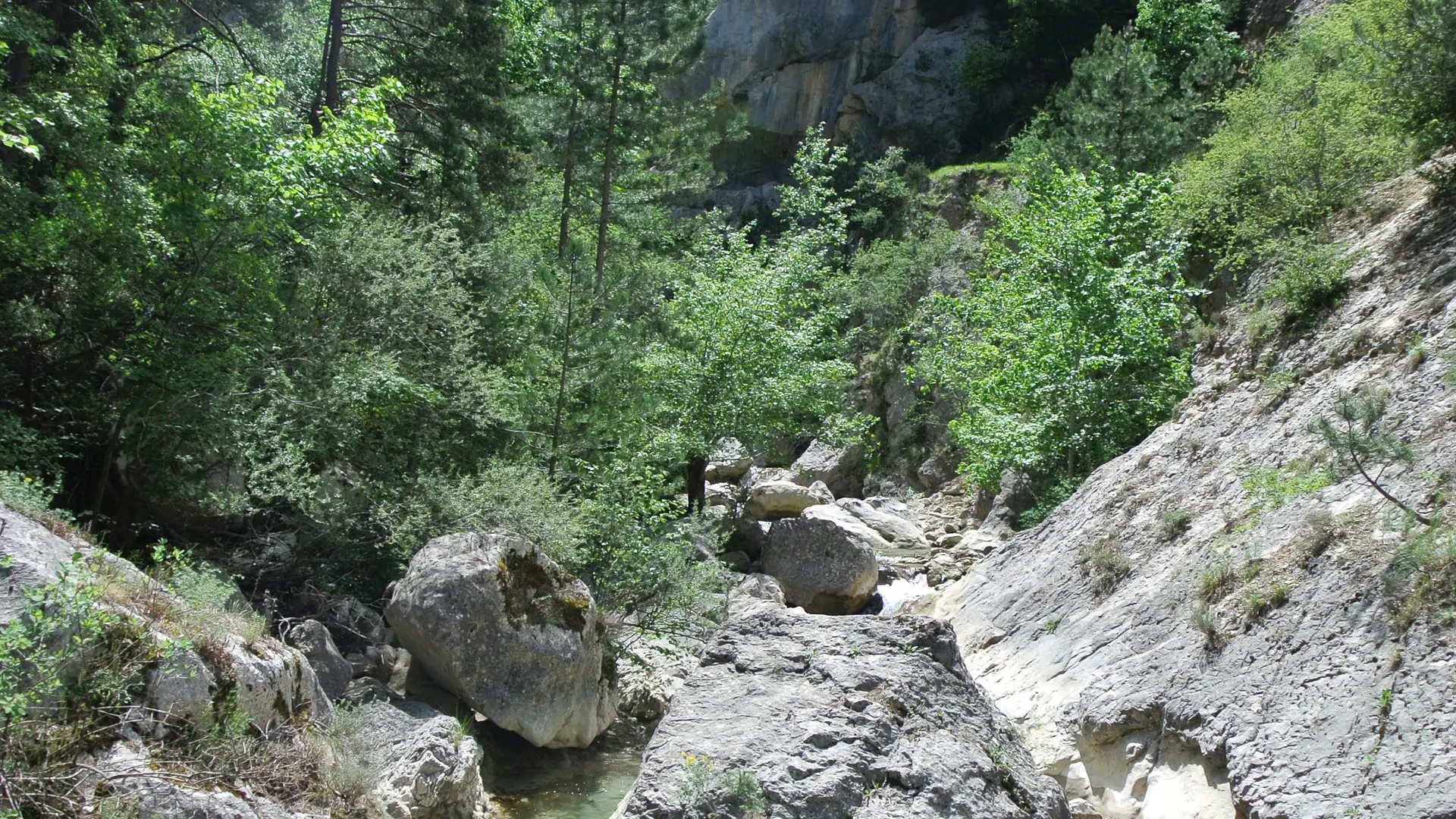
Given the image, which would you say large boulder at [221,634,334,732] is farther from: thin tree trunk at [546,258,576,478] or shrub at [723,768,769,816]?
thin tree trunk at [546,258,576,478]

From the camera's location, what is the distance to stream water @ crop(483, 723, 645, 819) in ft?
31.8

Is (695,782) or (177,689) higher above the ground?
(695,782)

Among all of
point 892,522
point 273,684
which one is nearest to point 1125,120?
point 892,522

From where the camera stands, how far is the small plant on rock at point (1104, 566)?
10453 millimetres

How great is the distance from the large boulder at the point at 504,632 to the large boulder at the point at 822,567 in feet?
23.5

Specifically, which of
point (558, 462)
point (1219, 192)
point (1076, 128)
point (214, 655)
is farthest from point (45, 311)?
point (1076, 128)

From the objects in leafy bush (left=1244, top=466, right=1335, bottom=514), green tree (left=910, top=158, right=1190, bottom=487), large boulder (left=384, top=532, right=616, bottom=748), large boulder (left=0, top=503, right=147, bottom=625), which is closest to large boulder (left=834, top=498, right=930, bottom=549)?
green tree (left=910, top=158, right=1190, bottom=487)

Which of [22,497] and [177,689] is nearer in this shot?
[177,689]

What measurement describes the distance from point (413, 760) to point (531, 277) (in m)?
9.88

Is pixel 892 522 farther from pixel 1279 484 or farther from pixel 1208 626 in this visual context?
pixel 1208 626

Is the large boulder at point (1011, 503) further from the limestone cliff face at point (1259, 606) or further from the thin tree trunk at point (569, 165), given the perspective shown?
the thin tree trunk at point (569, 165)

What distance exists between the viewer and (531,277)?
1717 centimetres

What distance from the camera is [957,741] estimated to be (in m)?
6.39

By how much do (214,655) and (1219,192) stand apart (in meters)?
15.4
